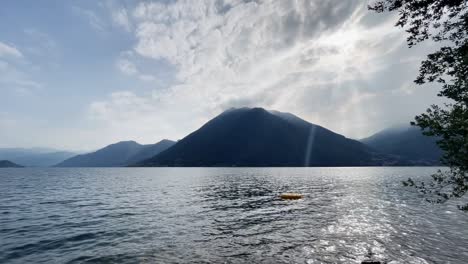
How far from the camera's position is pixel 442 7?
17.0 metres

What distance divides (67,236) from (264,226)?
23674 millimetres

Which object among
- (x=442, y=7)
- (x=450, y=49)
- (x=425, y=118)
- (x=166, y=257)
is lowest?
(x=166, y=257)

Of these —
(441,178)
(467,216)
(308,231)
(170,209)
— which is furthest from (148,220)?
(467,216)

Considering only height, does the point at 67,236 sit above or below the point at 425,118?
below

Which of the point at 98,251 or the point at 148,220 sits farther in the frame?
the point at 148,220

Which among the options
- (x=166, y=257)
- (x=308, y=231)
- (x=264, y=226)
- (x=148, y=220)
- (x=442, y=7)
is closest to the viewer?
(x=442, y=7)

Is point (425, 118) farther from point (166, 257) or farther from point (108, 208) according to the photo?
point (108, 208)

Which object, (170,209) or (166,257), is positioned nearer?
(166,257)

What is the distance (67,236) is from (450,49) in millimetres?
39190

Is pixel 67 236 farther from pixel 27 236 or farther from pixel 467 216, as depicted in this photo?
pixel 467 216

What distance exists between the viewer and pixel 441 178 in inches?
713

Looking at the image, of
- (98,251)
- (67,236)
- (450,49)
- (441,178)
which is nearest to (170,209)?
(67,236)

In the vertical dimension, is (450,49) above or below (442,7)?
below

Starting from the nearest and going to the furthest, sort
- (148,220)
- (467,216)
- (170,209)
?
1. (148,220)
2. (467,216)
3. (170,209)
